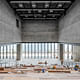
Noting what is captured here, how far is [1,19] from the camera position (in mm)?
13375

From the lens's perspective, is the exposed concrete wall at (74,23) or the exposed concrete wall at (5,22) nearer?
the exposed concrete wall at (5,22)

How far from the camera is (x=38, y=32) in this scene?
88.2 feet

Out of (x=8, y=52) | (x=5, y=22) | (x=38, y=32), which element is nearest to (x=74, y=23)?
(x=5, y=22)

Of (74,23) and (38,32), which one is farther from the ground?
(74,23)

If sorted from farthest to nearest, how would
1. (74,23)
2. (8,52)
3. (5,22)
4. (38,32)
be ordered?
(8,52) → (38,32) → (74,23) → (5,22)

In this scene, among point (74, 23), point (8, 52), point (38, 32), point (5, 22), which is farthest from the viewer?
point (8, 52)

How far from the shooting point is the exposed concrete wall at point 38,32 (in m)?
26.8

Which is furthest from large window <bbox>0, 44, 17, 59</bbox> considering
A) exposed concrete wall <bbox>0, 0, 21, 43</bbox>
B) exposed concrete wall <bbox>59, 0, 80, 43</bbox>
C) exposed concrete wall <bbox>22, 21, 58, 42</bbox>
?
exposed concrete wall <bbox>59, 0, 80, 43</bbox>

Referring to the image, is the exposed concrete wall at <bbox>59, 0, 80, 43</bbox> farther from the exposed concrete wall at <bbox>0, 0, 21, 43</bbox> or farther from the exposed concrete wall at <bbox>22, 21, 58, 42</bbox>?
the exposed concrete wall at <bbox>22, 21, 58, 42</bbox>

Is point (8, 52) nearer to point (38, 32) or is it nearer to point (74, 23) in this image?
point (38, 32)

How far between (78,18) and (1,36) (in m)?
8.44

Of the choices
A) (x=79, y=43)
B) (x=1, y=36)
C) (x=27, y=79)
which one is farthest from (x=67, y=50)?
(x=27, y=79)

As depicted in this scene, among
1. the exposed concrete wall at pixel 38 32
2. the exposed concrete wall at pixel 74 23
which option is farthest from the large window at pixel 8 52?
the exposed concrete wall at pixel 74 23

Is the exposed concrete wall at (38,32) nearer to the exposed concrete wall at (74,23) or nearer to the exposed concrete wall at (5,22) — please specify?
the exposed concrete wall at (74,23)
